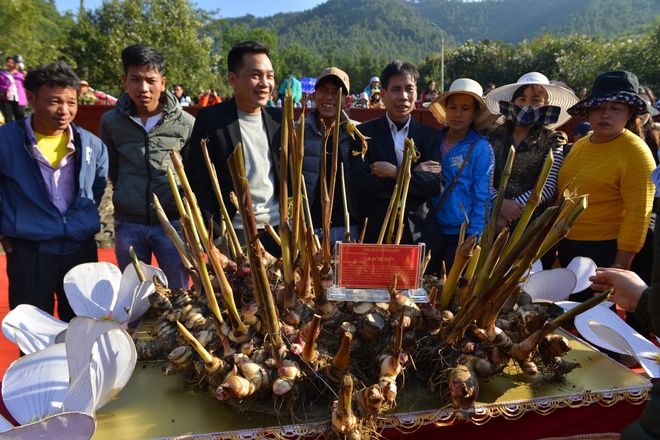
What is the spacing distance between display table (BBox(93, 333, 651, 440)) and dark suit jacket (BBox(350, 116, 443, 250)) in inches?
33.0

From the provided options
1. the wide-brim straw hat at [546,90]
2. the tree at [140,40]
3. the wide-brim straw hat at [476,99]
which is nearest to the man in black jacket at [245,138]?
the wide-brim straw hat at [476,99]

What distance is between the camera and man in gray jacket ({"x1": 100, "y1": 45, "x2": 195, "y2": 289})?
1.99 metres

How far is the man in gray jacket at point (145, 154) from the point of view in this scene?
1.99 m

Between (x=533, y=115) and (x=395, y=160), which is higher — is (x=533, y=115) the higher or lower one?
the higher one

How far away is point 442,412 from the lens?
91 cm

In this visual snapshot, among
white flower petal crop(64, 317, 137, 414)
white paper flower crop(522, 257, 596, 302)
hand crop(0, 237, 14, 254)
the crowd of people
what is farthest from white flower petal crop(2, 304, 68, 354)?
white paper flower crop(522, 257, 596, 302)

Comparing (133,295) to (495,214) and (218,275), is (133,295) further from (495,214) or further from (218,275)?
(495,214)

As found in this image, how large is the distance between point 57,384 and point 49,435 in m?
0.18

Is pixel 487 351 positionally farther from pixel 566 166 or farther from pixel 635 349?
pixel 566 166

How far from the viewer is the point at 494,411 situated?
0.94 metres

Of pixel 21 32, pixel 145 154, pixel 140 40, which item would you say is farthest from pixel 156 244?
pixel 140 40

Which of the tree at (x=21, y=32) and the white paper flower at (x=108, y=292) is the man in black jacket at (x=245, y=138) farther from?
the tree at (x=21, y=32)

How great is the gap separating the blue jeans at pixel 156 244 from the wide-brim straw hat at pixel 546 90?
1.74m

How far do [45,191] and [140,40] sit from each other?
1786cm
